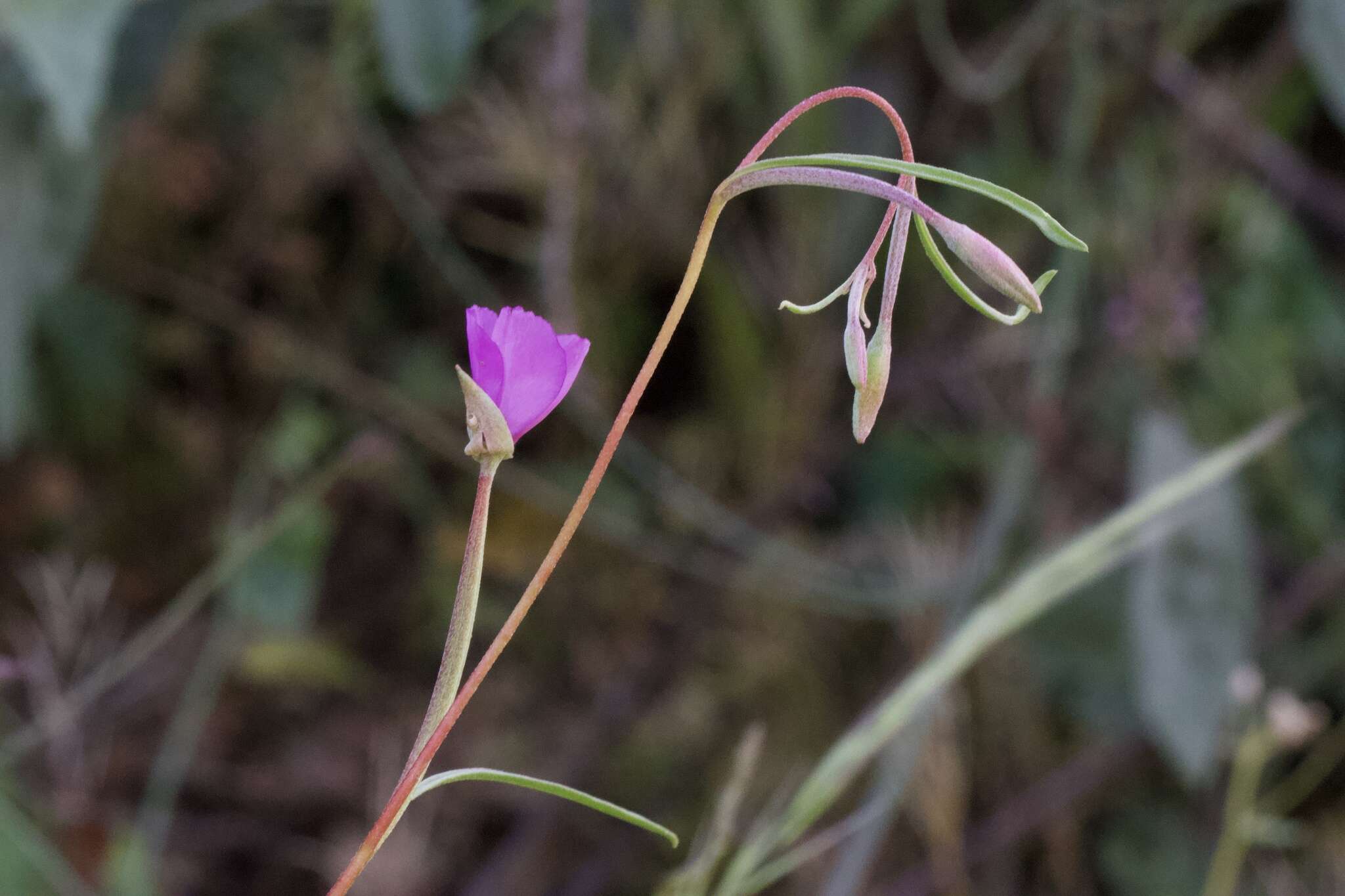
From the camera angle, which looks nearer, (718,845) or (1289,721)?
(718,845)

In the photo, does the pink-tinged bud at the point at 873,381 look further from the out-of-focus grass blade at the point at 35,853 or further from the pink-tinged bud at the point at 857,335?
the out-of-focus grass blade at the point at 35,853

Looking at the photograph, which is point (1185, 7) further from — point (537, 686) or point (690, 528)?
point (537, 686)

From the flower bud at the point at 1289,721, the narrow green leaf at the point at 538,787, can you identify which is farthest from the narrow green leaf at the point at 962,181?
the flower bud at the point at 1289,721

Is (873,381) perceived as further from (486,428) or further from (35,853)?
(35,853)

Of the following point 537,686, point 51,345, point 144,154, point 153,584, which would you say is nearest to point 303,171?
point 144,154

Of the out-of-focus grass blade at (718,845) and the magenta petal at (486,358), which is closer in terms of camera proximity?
the magenta petal at (486,358)

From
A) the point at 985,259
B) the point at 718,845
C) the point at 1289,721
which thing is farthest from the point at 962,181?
the point at 1289,721

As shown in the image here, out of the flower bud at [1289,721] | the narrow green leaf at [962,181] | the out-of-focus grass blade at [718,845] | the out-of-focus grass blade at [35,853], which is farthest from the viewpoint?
the out-of-focus grass blade at [35,853]
